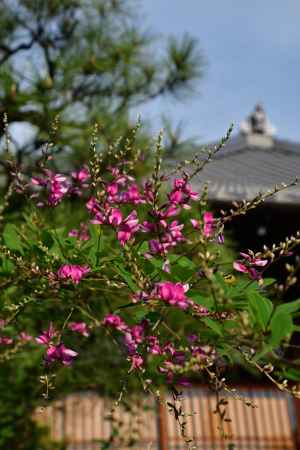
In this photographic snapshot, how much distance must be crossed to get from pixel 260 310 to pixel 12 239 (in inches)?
35.9

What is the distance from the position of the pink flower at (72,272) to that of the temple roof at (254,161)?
3139 mm

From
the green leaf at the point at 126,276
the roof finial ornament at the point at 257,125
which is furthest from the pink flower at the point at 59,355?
the roof finial ornament at the point at 257,125

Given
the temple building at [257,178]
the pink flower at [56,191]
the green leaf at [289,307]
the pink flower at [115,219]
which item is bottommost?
the green leaf at [289,307]

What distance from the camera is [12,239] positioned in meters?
1.70

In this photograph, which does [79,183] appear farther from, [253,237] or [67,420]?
[67,420]

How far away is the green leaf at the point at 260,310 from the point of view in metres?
1.02

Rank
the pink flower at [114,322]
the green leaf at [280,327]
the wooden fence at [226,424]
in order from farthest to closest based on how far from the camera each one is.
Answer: the wooden fence at [226,424] < the pink flower at [114,322] < the green leaf at [280,327]

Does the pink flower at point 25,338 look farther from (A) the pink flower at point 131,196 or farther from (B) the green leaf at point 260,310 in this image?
(B) the green leaf at point 260,310

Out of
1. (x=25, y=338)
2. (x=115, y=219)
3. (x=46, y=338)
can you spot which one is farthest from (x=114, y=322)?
(x=25, y=338)

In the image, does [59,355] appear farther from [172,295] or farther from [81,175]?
[81,175]

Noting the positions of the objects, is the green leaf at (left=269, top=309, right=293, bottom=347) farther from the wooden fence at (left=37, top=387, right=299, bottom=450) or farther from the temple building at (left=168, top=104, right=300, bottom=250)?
the wooden fence at (left=37, top=387, right=299, bottom=450)

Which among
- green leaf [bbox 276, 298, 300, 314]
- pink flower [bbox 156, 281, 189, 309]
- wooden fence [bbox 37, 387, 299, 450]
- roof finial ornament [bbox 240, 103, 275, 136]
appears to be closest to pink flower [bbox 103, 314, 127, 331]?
pink flower [bbox 156, 281, 189, 309]

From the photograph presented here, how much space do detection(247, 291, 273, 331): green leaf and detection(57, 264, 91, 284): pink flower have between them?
48cm

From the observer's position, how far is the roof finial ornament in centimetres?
867
